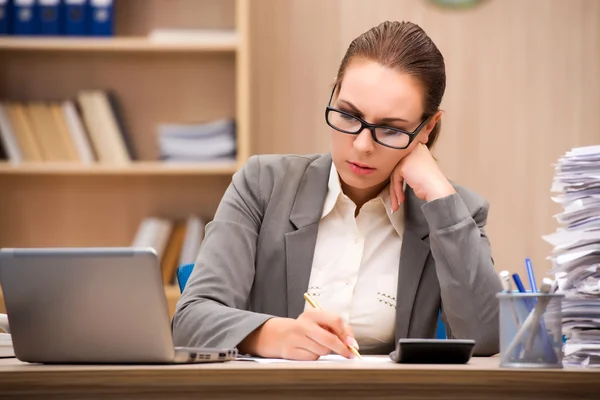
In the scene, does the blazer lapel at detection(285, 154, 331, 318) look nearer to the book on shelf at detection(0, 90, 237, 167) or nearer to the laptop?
the laptop

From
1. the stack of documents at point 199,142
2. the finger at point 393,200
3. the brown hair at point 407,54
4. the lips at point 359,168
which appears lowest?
the stack of documents at point 199,142

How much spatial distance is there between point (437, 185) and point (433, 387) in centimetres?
74

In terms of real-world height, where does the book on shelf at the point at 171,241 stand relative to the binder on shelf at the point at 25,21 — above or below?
below

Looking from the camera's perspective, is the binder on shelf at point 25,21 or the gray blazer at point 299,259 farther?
the binder on shelf at point 25,21

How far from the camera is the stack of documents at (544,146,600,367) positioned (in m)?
1.32

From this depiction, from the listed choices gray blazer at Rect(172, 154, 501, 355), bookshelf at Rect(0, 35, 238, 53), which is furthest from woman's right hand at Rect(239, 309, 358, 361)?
bookshelf at Rect(0, 35, 238, 53)

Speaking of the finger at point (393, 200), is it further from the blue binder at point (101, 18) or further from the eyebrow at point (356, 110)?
the blue binder at point (101, 18)

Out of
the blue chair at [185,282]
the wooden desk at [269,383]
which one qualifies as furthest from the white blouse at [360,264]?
the wooden desk at [269,383]

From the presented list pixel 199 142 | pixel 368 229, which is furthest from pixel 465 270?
pixel 199 142

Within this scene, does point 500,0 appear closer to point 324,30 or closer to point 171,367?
point 324,30

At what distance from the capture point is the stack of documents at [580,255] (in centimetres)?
132

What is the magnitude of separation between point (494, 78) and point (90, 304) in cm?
285

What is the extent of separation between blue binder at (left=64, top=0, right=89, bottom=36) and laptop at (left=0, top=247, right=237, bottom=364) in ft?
8.10

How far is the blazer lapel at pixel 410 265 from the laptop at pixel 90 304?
743 mm
